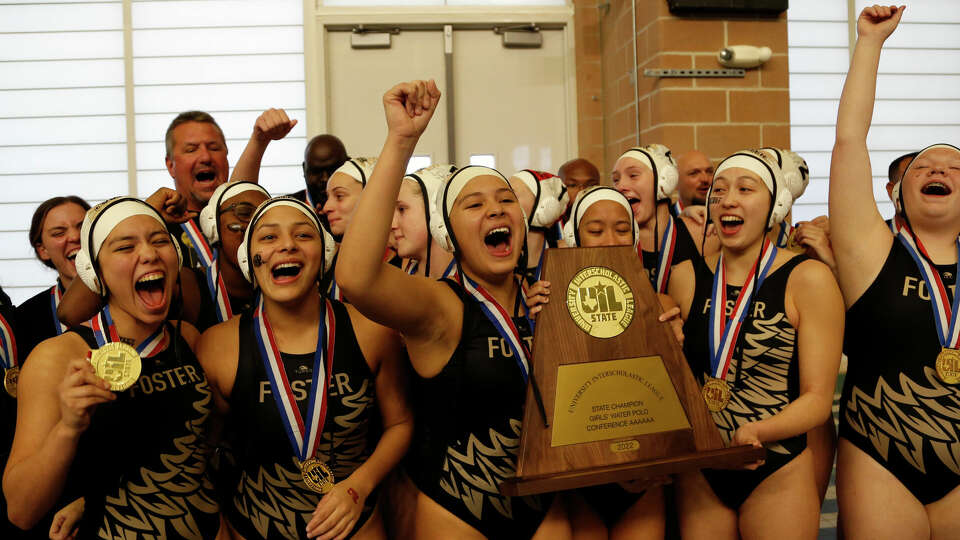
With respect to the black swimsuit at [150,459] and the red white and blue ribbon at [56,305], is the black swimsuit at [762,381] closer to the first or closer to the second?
the black swimsuit at [150,459]

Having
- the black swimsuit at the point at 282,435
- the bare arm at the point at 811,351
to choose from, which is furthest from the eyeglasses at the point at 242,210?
the bare arm at the point at 811,351

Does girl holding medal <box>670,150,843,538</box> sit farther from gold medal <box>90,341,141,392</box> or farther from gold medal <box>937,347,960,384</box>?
gold medal <box>90,341,141,392</box>

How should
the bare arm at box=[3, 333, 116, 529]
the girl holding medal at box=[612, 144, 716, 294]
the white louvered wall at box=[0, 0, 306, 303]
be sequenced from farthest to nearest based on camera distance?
the white louvered wall at box=[0, 0, 306, 303], the girl holding medal at box=[612, 144, 716, 294], the bare arm at box=[3, 333, 116, 529]

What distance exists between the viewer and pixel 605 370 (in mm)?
2277

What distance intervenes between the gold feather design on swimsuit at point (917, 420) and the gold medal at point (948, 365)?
3 cm

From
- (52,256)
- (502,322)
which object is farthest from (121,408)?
(52,256)

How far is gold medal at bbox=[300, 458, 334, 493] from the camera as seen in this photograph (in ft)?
7.68

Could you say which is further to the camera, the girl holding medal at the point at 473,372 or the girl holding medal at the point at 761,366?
the girl holding medal at the point at 761,366

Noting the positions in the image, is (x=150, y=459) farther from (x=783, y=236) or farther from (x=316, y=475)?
(x=783, y=236)

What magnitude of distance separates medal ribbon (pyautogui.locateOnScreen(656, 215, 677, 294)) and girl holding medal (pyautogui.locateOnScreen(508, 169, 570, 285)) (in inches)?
18.1

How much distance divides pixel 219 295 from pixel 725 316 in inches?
76.5

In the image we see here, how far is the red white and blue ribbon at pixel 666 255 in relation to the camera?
3429 millimetres

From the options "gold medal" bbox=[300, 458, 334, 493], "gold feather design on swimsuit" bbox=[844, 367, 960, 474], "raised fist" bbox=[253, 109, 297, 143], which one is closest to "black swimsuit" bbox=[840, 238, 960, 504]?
"gold feather design on swimsuit" bbox=[844, 367, 960, 474]

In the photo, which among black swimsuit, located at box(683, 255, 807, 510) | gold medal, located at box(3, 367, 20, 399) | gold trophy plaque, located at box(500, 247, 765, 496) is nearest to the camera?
gold trophy plaque, located at box(500, 247, 765, 496)
